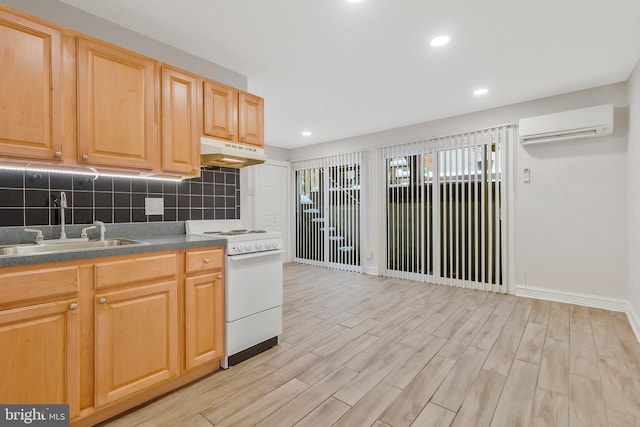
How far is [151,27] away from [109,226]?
1.51 meters

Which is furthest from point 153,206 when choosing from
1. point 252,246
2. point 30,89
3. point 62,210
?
point 30,89

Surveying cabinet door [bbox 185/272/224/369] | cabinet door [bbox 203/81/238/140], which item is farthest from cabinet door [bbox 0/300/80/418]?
cabinet door [bbox 203/81/238/140]

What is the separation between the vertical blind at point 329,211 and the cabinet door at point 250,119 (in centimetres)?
290

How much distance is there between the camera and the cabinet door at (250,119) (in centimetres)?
265

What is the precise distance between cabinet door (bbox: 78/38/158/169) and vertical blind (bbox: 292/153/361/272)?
389cm

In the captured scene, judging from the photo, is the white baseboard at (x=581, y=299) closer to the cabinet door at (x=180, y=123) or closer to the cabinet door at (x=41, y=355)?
the cabinet door at (x=180, y=123)

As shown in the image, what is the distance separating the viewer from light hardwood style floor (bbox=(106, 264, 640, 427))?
1641mm

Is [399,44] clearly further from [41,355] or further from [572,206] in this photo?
[41,355]

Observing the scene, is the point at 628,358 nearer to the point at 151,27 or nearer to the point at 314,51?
the point at 314,51

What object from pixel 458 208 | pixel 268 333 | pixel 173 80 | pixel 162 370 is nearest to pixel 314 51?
pixel 173 80

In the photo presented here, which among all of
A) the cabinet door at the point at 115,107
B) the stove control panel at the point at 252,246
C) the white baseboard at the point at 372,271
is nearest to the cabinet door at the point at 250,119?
the cabinet door at the point at 115,107

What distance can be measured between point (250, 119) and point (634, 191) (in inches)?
146

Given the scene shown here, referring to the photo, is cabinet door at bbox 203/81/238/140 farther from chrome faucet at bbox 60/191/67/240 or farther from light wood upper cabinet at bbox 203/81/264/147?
chrome faucet at bbox 60/191/67/240

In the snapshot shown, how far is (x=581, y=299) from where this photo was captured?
11.3ft
